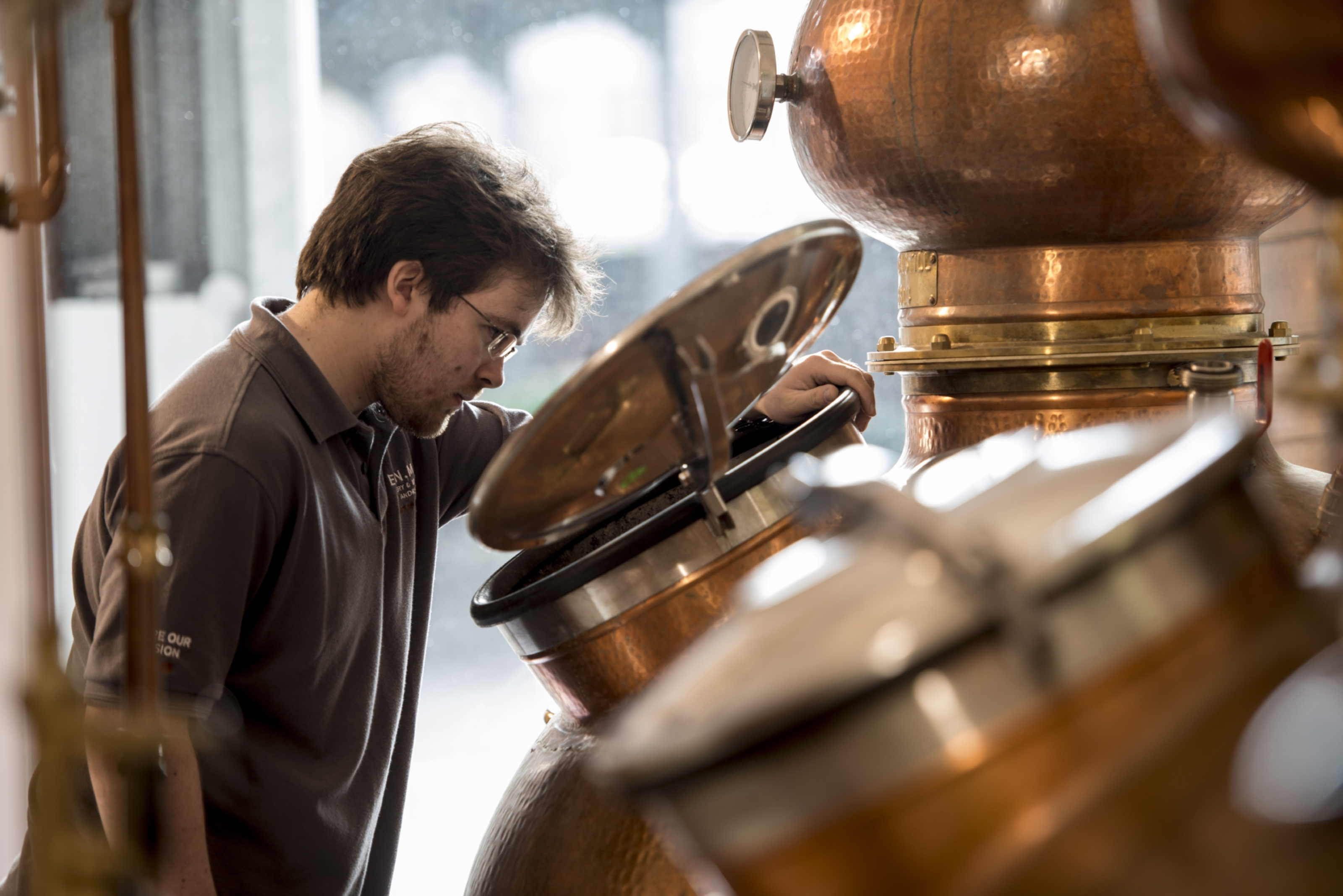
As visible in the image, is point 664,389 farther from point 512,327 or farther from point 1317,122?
point 512,327

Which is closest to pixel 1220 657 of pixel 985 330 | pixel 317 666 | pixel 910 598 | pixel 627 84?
pixel 910 598

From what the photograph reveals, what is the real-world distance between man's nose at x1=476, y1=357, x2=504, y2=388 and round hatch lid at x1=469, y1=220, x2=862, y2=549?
29.5 inches

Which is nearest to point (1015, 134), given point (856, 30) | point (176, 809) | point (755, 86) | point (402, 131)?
point (856, 30)

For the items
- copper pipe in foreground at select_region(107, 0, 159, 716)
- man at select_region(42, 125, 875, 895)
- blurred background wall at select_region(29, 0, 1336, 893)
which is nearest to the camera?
copper pipe in foreground at select_region(107, 0, 159, 716)

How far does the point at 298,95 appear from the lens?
3.26 metres

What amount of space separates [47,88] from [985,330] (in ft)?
2.87

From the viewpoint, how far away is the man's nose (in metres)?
1.75

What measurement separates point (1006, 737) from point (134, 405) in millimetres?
406

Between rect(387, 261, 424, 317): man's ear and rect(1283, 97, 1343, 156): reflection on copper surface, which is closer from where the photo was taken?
rect(1283, 97, 1343, 156): reflection on copper surface

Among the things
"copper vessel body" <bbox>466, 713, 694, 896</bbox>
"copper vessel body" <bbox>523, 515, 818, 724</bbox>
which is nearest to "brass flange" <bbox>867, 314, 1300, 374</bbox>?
"copper vessel body" <bbox>523, 515, 818, 724</bbox>

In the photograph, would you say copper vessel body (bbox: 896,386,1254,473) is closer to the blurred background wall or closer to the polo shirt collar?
the polo shirt collar

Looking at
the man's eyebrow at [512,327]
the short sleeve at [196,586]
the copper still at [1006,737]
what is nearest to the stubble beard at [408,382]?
the man's eyebrow at [512,327]

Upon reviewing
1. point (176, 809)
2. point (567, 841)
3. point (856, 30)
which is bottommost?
point (176, 809)

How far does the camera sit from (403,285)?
171 centimetres
